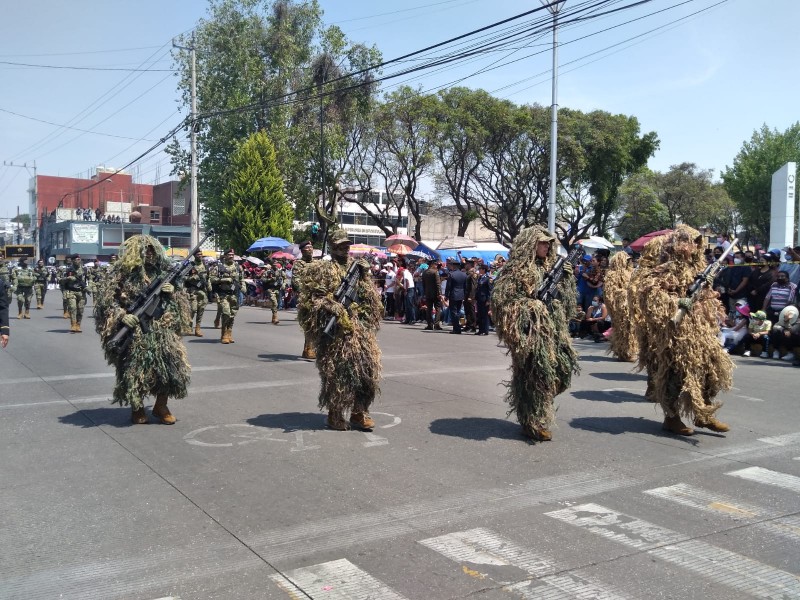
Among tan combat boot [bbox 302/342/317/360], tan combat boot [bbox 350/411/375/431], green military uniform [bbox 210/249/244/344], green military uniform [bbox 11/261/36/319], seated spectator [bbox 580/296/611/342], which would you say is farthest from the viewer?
green military uniform [bbox 11/261/36/319]

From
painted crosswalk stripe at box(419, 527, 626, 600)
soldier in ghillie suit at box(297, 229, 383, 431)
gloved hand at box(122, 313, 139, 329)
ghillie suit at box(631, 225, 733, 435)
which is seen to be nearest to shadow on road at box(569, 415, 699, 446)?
ghillie suit at box(631, 225, 733, 435)

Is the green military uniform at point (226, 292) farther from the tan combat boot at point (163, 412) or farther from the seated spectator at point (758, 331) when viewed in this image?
the seated spectator at point (758, 331)

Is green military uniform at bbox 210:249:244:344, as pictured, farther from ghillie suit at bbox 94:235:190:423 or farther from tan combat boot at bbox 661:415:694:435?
tan combat boot at bbox 661:415:694:435

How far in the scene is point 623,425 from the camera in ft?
26.4

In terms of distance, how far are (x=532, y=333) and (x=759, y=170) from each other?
2096 inches

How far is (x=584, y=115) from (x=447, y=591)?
1732 inches

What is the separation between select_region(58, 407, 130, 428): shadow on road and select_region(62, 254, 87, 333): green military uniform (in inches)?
441

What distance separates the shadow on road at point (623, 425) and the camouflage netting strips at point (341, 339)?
2433 millimetres

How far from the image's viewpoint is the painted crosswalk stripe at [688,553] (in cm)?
406

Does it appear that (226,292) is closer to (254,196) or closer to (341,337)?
(341,337)

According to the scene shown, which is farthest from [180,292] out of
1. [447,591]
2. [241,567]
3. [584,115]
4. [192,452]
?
[584,115]

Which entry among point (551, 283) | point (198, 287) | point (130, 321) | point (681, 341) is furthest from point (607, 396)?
point (198, 287)

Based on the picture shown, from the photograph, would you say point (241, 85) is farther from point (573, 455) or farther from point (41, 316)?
point (573, 455)

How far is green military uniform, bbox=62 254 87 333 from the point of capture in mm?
18938
